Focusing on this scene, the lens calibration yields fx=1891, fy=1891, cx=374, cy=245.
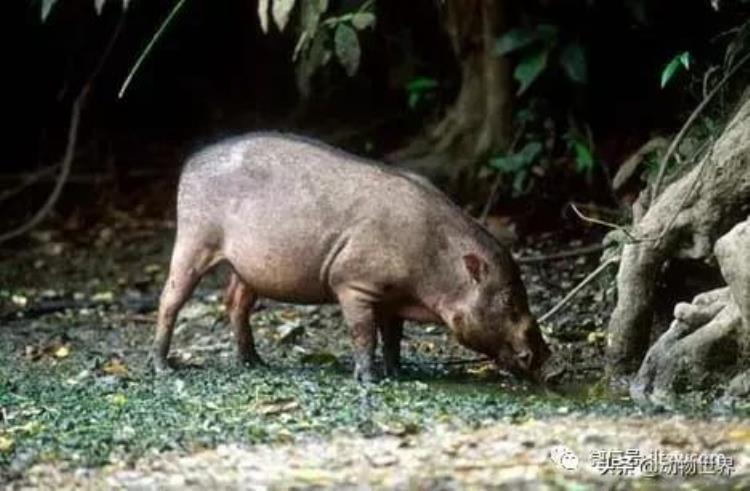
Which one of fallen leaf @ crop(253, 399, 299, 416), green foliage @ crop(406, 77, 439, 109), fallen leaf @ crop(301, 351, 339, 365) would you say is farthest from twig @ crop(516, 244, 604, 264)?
fallen leaf @ crop(253, 399, 299, 416)

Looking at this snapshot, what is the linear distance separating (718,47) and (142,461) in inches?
172

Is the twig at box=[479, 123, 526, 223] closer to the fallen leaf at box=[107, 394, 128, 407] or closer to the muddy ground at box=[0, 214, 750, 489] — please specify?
the muddy ground at box=[0, 214, 750, 489]

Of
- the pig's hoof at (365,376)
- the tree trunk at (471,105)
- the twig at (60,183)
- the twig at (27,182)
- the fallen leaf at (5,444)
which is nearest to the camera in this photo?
the fallen leaf at (5,444)

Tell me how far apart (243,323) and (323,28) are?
153cm

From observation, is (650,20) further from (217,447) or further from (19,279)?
(217,447)

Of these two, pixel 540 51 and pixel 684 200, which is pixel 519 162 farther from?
pixel 684 200

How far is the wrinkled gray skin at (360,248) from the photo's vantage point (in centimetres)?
707

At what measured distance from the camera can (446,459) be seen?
212 inches

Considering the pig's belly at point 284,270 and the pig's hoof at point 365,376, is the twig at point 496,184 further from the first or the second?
the pig's hoof at point 365,376

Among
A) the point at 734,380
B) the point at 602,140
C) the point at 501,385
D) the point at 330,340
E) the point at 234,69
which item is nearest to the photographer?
the point at 734,380

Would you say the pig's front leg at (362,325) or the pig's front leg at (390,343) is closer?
the pig's front leg at (362,325)

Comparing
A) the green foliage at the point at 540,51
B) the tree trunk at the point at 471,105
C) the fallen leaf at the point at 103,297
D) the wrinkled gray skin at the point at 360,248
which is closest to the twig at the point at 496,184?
the tree trunk at the point at 471,105

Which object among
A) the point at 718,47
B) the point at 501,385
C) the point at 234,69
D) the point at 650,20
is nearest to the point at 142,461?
the point at 501,385

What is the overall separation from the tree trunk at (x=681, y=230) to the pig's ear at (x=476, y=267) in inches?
21.2
